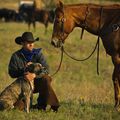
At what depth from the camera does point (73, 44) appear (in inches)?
966

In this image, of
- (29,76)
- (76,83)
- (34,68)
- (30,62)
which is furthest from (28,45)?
(76,83)

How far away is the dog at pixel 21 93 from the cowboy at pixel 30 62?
14 cm

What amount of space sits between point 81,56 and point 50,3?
118 ft

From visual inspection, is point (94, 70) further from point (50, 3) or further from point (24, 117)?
point (50, 3)

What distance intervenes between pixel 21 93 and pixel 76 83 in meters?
8.22

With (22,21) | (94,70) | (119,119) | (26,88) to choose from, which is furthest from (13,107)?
(22,21)

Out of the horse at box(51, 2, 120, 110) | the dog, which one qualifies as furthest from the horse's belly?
the dog

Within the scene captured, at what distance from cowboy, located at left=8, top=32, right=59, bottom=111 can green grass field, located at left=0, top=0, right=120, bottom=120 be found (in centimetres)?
26

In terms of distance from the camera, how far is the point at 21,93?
9445 millimetres

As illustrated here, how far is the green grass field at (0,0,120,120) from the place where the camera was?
9383 mm

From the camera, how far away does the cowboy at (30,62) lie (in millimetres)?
9453

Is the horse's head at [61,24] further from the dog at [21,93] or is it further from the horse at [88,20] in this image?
the dog at [21,93]

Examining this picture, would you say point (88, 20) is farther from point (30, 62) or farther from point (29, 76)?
point (29, 76)

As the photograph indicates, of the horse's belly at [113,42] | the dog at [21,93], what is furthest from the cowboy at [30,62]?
the horse's belly at [113,42]
